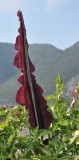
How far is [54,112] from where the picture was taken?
69cm

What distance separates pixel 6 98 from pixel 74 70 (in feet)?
71.7

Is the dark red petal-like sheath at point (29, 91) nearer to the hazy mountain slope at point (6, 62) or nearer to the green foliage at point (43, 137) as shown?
the green foliage at point (43, 137)

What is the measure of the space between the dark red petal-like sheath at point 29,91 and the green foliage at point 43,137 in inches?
0.8

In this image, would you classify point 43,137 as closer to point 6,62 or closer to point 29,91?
point 29,91

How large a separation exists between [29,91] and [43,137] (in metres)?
0.14

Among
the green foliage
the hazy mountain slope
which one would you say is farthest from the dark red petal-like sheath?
the hazy mountain slope

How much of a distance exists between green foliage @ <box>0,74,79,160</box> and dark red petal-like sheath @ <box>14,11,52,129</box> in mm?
20

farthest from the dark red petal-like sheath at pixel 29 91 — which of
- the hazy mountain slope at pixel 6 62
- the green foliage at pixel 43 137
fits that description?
the hazy mountain slope at pixel 6 62

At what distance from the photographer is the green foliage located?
0.62 metres

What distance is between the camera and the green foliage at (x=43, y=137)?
2.04 feet

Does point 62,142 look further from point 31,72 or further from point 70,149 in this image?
point 31,72

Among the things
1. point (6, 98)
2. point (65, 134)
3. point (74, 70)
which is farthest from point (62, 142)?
point (74, 70)

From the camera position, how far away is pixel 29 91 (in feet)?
2.21

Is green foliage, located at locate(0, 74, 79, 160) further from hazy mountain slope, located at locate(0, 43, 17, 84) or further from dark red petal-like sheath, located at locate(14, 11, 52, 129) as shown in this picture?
hazy mountain slope, located at locate(0, 43, 17, 84)
